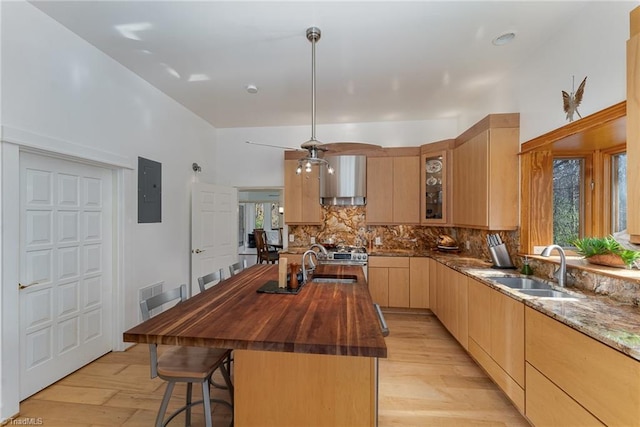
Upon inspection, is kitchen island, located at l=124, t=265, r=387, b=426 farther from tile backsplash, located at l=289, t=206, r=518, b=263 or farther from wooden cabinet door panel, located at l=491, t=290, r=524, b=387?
tile backsplash, located at l=289, t=206, r=518, b=263

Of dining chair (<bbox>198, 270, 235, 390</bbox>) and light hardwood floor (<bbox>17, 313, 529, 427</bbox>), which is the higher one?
dining chair (<bbox>198, 270, 235, 390</bbox>)

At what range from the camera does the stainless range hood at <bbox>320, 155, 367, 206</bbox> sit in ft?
13.6

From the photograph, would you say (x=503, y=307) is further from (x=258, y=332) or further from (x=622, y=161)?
(x=258, y=332)

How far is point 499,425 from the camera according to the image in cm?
186

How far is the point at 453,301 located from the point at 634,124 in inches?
85.0

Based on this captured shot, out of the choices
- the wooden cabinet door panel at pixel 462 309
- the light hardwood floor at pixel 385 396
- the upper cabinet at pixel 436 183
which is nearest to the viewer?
the light hardwood floor at pixel 385 396

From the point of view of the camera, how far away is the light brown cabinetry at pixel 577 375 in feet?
3.67

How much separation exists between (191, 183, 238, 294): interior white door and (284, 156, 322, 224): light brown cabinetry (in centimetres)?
105

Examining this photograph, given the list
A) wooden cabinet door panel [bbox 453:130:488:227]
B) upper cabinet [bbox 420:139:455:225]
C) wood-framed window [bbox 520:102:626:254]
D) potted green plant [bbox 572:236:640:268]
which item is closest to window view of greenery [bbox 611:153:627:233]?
wood-framed window [bbox 520:102:626:254]

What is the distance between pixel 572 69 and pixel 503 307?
192 cm

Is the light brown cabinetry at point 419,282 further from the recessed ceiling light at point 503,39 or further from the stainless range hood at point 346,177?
the recessed ceiling light at point 503,39

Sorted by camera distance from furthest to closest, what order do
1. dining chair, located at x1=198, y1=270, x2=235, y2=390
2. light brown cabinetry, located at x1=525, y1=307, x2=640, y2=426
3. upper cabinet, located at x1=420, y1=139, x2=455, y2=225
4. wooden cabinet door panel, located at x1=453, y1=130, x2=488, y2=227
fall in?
upper cabinet, located at x1=420, y1=139, x2=455, y2=225 → wooden cabinet door panel, located at x1=453, y1=130, x2=488, y2=227 → dining chair, located at x1=198, y1=270, x2=235, y2=390 → light brown cabinetry, located at x1=525, y1=307, x2=640, y2=426

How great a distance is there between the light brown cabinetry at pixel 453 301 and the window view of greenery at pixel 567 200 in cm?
94

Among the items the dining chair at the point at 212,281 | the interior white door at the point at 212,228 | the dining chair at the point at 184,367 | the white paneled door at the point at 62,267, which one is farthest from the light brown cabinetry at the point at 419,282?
the white paneled door at the point at 62,267
